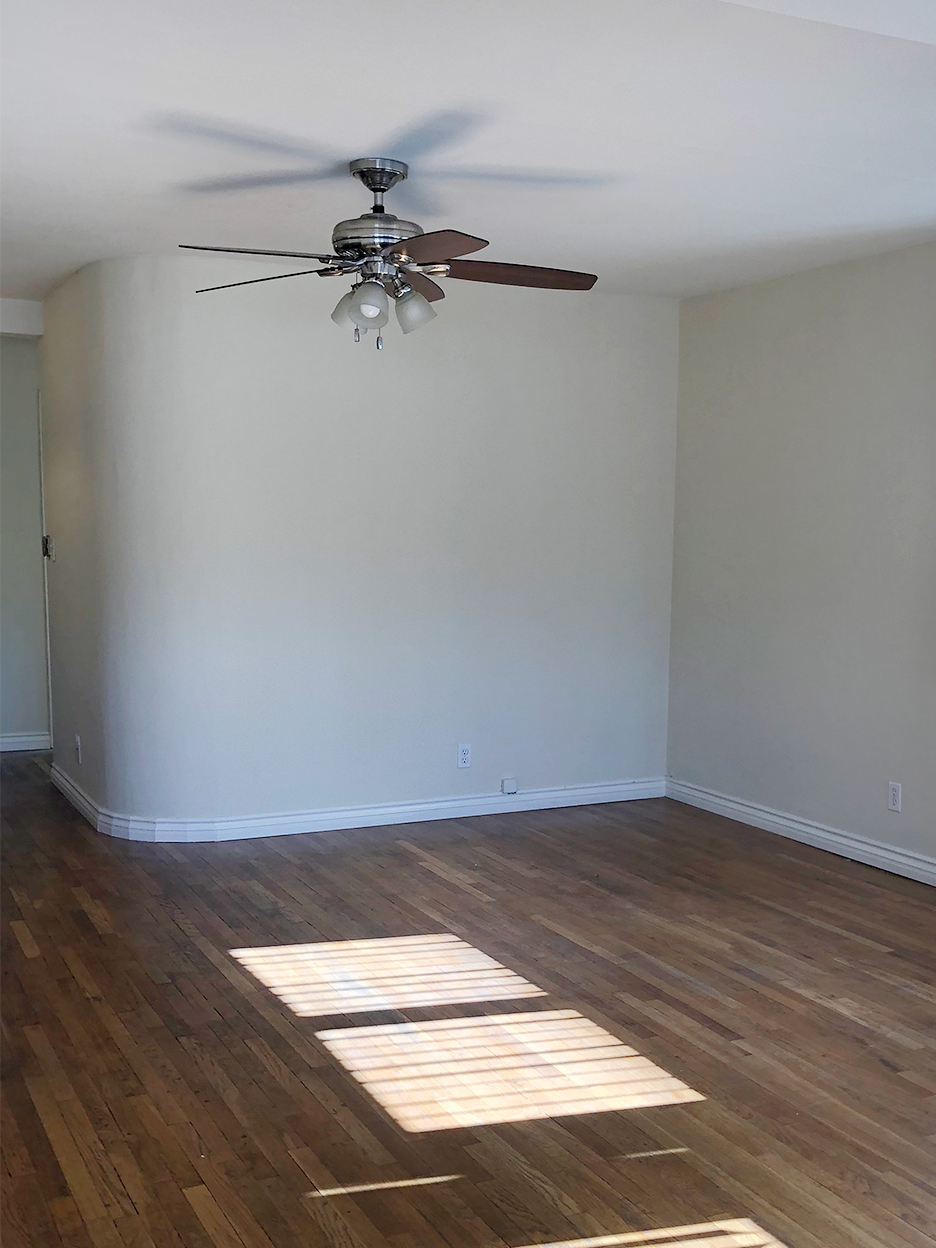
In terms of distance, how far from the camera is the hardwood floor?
2455 mm

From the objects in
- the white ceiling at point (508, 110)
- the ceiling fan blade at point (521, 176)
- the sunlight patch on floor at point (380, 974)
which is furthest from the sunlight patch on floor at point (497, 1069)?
the ceiling fan blade at point (521, 176)

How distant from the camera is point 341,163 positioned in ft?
11.7

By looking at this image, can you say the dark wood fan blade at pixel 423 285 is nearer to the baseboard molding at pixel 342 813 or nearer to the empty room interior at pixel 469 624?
the empty room interior at pixel 469 624

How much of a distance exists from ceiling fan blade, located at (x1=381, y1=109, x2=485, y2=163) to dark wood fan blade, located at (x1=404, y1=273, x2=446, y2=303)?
0.35 m

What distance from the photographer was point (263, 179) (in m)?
3.73

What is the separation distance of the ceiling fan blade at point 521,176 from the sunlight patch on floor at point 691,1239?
2959mm

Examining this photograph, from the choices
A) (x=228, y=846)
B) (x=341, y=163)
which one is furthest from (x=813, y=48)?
(x=228, y=846)

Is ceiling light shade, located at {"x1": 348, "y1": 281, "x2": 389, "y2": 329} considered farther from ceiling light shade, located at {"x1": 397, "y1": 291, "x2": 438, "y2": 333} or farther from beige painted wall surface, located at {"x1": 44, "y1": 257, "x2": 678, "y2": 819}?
beige painted wall surface, located at {"x1": 44, "y1": 257, "x2": 678, "y2": 819}

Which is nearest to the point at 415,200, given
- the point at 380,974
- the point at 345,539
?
the point at 345,539

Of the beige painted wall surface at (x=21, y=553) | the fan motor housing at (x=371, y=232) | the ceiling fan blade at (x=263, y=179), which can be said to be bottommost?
the beige painted wall surface at (x=21, y=553)

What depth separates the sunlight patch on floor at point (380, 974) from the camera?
11.6 feet

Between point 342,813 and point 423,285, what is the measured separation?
2.67 metres

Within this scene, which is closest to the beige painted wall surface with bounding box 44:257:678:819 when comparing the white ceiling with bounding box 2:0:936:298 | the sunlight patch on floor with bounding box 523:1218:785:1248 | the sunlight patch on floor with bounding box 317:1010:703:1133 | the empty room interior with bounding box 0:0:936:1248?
the empty room interior with bounding box 0:0:936:1248

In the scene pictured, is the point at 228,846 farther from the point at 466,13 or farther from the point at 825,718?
the point at 466,13
